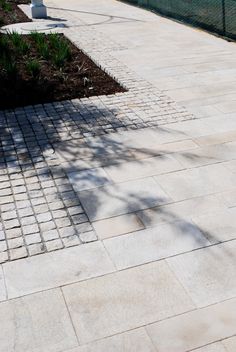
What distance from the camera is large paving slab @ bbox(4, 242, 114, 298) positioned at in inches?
152

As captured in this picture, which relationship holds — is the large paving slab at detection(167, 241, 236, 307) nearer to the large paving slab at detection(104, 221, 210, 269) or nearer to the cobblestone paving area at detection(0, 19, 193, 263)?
the large paving slab at detection(104, 221, 210, 269)

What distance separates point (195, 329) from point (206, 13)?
12341 millimetres

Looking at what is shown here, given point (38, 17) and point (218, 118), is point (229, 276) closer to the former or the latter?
point (218, 118)

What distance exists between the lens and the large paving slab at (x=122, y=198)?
4.80 m

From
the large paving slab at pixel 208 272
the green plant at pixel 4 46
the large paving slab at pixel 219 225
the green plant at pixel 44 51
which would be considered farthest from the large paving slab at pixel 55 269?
the green plant at pixel 4 46

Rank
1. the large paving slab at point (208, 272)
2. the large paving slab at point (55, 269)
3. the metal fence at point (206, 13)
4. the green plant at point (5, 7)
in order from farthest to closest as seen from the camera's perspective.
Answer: the green plant at point (5, 7) < the metal fence at point (206, 13) < the large paving slab at point (55, 269) < the large paving slab at point (208, 272)

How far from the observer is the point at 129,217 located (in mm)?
A: 4691

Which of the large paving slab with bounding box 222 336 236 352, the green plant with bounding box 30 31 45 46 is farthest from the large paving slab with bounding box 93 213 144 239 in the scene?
the green plant with bounding box 30 31 45 46

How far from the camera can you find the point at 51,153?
607cm

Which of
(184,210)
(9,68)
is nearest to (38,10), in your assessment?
(9,68)

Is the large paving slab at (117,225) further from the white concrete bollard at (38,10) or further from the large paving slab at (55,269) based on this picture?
the white concrete bollard at (38,10)

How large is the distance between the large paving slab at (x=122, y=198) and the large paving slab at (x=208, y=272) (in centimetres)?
95

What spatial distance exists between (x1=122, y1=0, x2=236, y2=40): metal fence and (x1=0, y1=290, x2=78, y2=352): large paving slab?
10670mm

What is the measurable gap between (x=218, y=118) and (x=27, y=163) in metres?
3.26
